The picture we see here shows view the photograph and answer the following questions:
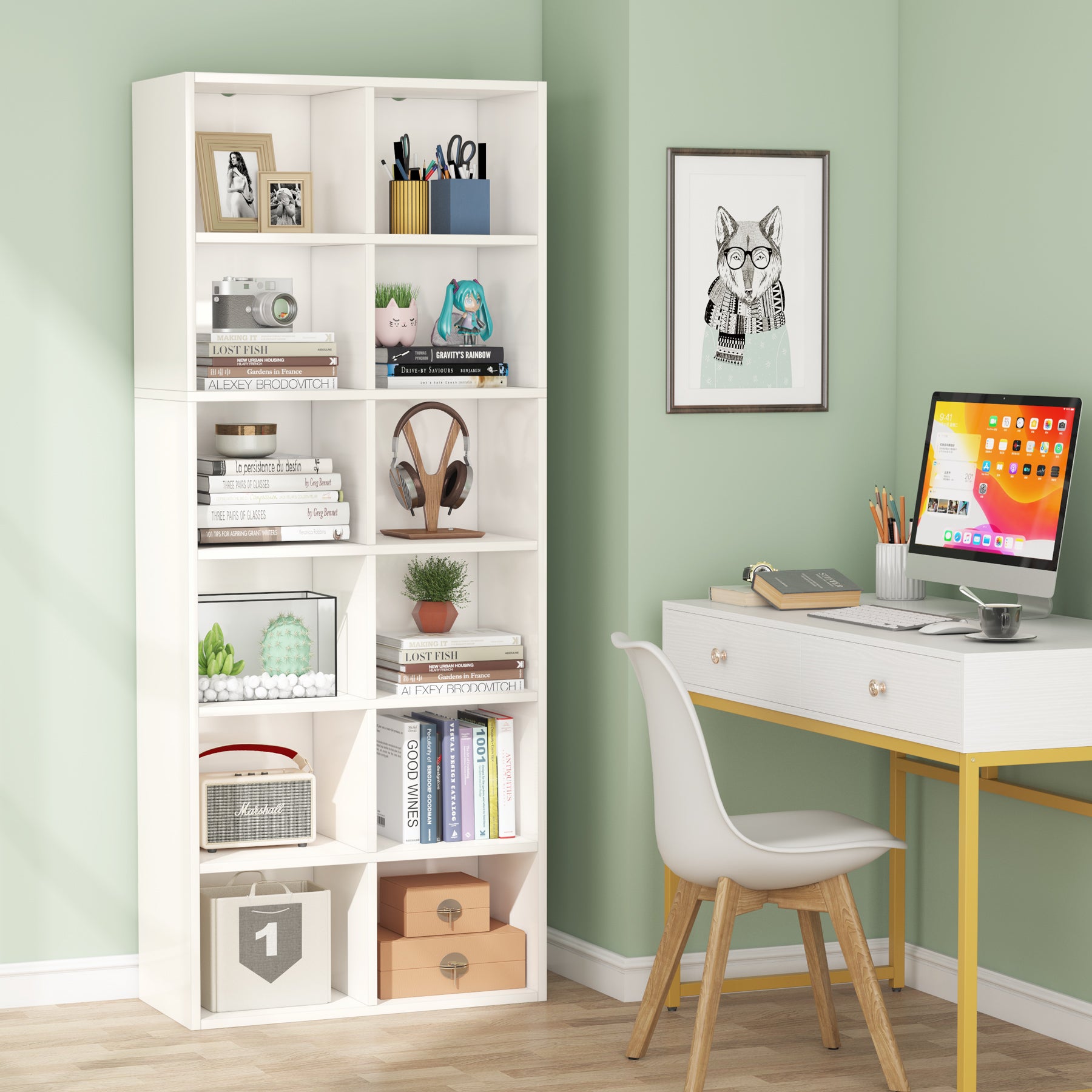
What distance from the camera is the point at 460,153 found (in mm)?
3967

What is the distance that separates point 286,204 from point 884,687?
1.65m

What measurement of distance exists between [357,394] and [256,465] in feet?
0.86

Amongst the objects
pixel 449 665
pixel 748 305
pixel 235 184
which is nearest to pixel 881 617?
pixel 748 305

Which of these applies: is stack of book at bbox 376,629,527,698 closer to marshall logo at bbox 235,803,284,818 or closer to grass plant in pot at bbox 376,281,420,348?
marshall logo at bbox 235,803,284,818

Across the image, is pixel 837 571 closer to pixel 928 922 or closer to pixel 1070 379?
pixel 1070 379

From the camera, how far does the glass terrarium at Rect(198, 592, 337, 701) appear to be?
3.84 m

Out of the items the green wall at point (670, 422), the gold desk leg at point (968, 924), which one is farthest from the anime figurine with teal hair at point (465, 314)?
the gold desk leg at point (968, 924)

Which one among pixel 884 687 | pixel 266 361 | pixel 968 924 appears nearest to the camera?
pixel 968 924

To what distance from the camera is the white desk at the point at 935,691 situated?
301cm

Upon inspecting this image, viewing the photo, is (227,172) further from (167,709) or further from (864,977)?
(864,977)

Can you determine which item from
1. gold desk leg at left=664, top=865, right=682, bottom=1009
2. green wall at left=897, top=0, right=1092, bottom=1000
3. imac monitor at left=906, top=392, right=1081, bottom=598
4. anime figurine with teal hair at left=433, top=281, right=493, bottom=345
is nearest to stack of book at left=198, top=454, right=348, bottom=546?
anime figurine with teal hair at left=433, top=281, right=493, bottom=345

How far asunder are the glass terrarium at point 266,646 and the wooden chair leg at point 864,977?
3.94 feet

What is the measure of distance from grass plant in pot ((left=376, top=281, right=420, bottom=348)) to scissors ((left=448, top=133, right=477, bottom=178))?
11.4 inches

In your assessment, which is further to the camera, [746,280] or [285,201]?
[746,280]
